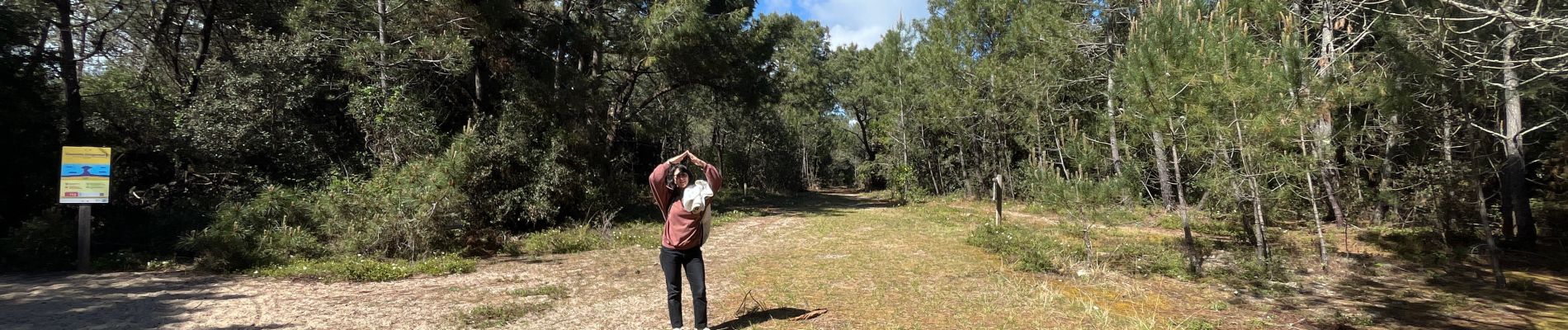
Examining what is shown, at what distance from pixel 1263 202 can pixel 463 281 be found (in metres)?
9.77

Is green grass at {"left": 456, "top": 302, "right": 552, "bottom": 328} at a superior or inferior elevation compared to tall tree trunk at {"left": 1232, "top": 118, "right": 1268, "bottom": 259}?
inferior

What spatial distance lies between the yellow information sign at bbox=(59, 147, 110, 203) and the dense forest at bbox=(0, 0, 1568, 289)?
739mm

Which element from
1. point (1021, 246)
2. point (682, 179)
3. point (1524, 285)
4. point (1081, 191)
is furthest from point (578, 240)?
point (1524, 285)

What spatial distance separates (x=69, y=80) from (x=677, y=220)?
39.0ft

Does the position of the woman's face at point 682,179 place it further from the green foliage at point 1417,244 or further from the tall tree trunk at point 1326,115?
the green foliage at point 1417,244

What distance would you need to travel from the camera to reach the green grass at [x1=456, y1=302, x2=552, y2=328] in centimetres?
517

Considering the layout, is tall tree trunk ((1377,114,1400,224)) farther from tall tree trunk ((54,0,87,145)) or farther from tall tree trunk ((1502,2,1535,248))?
tall tree trunk ((54,0,87,145))

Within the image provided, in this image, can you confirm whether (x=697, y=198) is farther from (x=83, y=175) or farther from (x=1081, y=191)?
(x=83, y=175)

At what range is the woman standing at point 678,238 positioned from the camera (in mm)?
4383

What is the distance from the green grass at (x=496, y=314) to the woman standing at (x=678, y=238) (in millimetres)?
1714

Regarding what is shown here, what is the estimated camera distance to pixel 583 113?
506 inches

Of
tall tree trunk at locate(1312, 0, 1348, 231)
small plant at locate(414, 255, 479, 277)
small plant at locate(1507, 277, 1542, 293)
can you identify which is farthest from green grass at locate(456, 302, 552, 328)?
small plant at locate(1507, 277, 1542, 293)

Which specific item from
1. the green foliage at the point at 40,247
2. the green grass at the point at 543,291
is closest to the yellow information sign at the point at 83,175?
the green foliage at the point at 40,247

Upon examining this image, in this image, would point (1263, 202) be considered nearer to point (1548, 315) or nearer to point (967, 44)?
point (1548, 315)
